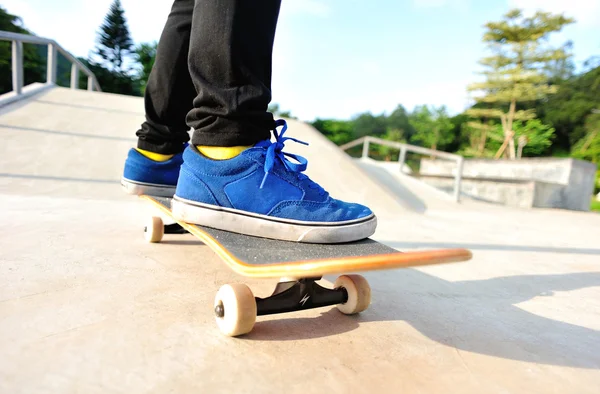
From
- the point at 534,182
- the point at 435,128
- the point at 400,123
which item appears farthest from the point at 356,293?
the point at 400,123

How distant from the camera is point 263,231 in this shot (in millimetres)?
975

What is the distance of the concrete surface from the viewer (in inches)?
26.6

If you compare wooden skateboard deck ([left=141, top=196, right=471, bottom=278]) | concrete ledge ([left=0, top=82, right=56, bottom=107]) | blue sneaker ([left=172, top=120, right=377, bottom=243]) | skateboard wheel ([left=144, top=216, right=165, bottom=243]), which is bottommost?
skateboard wheel ([left=144, top=216, right=165, bottom=243])

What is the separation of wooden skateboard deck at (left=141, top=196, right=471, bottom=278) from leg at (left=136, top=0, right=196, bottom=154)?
28.4 inches

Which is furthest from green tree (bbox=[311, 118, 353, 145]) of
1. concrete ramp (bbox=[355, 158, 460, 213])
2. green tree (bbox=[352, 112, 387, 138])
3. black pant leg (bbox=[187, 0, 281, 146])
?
black pant leg (bbox=[187, 0, 281, 146])

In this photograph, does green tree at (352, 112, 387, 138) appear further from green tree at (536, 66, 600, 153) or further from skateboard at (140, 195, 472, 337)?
skateboard at (140, 195, 472, 337)

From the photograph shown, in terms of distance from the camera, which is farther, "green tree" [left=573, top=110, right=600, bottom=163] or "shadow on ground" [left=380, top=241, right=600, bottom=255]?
"green tree" [left=573, top=110, right=600, bottom=163]

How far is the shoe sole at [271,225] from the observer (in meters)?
0.94

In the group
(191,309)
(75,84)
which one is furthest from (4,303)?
(75,84)

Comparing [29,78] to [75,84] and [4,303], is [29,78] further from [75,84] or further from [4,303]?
[4,303]

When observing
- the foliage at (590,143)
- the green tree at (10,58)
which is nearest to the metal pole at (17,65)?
the green tree at (10,58)

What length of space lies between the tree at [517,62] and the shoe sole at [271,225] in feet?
81.5

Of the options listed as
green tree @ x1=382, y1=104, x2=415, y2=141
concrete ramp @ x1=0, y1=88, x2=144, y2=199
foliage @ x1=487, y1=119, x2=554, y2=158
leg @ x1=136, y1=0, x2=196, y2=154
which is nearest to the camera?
leg @ x1=136, y1=0, x2=196, y2=154

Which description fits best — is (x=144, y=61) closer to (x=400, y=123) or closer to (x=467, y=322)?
(x=400, y=123)
